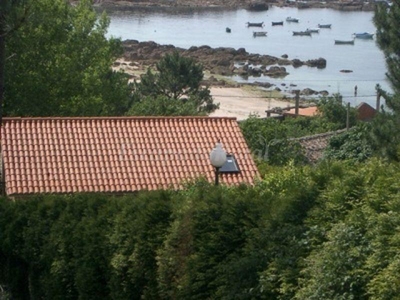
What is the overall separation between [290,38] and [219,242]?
92009 mm

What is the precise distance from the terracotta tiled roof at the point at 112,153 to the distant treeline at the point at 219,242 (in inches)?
187

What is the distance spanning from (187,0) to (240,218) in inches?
5036

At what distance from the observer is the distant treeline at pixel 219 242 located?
Answer: 691cm

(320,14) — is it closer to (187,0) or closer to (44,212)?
(187,0)

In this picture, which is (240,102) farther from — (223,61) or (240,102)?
(223,61)

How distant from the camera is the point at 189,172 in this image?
17.1m

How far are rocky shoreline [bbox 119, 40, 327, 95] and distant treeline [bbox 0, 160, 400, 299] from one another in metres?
50.4

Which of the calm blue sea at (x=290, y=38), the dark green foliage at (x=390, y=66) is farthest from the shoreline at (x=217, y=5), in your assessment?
the dark green foliage at (x=390, y=66)

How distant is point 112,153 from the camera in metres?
17.5

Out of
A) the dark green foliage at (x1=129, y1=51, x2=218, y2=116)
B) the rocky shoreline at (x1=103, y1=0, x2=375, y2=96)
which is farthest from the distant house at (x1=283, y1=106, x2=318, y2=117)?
the rocky shoreline at (x1=103, y1=0, x2=375, y2=96)

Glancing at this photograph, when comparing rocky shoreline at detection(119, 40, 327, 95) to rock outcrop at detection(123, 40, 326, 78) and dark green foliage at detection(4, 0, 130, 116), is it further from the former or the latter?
dark green foliage at detection(4, 0, 130, 116)

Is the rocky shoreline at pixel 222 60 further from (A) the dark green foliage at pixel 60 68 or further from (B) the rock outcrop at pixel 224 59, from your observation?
(A) the dark green foliage at pixel 60 68

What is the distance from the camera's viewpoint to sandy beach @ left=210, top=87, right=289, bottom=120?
47562 mm

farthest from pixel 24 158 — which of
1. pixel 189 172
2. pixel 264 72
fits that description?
pixel 264 72
